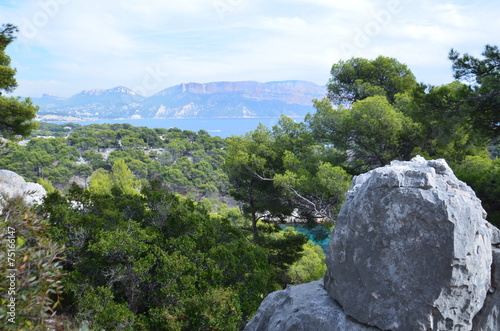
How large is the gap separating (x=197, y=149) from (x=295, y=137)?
50.5m

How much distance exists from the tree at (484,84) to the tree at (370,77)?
19.2ft

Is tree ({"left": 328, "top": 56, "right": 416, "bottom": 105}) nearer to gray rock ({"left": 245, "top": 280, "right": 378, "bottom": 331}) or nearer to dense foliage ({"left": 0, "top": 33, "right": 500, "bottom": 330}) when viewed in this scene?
dense foliage ({"left": 0, "top": 33, "right": 500, "bottom": 330})

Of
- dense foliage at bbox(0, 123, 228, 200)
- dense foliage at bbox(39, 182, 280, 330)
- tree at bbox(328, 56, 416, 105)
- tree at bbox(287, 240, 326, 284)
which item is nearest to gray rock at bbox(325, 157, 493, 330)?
dense foliage at bbox(39, 182, 280, 330)

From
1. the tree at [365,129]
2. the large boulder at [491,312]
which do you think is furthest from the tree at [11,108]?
the large boulder at [491,312]

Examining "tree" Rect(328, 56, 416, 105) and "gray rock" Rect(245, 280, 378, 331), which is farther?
"tree" Rect(328, 56, 416, 105)

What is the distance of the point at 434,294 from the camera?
379cm

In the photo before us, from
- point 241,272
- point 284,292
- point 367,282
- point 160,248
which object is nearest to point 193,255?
point 160,248

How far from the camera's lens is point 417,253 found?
388cm

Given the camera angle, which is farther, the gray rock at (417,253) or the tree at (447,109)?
the tree at (447,109)

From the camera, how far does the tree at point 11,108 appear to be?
33.0 feet

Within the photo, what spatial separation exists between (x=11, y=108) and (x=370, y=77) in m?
13.4

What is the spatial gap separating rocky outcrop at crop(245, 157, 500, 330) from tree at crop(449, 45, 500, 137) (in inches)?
160

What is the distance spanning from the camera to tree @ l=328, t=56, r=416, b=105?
1372cm

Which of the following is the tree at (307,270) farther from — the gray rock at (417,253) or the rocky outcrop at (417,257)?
the gray rock at (417,253)
